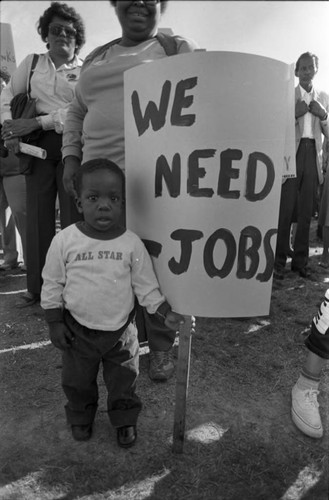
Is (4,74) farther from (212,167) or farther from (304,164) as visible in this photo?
(212,167)

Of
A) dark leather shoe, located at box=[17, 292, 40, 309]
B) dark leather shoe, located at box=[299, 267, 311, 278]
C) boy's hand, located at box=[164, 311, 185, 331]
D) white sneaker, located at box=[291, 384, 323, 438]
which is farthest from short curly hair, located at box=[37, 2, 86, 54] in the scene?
dark leather shoe, located at box=[299, 267, 311, 278]

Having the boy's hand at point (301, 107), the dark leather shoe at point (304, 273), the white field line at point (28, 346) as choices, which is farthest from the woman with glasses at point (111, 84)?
the dark leather shoe at point (304, 273)

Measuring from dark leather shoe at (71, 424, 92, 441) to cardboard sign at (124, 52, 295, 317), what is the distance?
0.62 metres

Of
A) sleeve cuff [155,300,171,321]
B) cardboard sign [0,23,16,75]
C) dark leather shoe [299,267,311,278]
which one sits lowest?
dark leather shoe [299,267,311,278]

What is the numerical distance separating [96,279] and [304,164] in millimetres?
2760

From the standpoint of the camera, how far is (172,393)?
1858 mm

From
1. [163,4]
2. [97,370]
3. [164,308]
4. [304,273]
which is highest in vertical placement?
[163,4]

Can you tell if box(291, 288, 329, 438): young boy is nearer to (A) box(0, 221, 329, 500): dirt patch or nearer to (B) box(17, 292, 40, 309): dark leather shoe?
(A) box(0, 221, 329, 500): dirt patch

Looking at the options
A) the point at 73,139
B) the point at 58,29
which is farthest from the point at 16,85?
the point at 73,139

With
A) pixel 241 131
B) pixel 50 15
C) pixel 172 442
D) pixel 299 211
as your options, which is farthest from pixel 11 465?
pixel 299 211

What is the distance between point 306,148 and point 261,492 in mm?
2865

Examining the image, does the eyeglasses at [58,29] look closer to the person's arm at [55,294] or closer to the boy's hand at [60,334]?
the person's arm at [55,294]

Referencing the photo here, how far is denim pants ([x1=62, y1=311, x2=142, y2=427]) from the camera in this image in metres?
1.42

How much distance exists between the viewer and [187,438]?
61.4 inches
